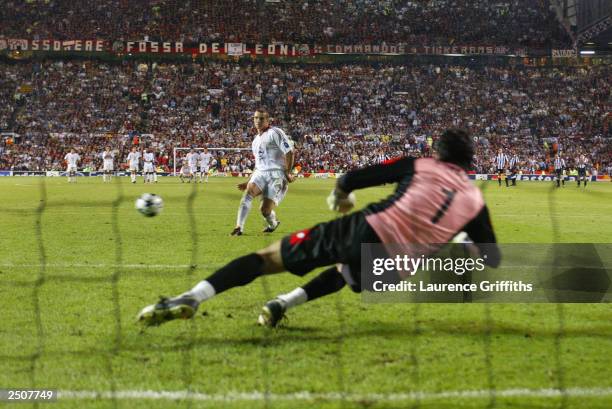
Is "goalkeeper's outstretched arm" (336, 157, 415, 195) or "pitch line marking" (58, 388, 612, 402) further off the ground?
"goalkeeper's outstretched arm" (336, 157, 415, 195)

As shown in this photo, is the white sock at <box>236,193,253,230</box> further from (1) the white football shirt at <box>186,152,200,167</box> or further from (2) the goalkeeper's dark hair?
(1) the white football shirt at <box>186,152,200,167</box>

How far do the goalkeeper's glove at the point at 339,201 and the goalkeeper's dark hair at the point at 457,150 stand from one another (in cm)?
67

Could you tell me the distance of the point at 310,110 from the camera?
50.6 meters

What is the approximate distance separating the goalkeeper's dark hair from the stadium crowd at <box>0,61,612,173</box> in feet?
132

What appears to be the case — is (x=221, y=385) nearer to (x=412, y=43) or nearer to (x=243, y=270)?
(x=243, y=270)

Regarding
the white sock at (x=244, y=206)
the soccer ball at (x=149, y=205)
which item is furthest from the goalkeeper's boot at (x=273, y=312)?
the white sock at (x=244, y=206)

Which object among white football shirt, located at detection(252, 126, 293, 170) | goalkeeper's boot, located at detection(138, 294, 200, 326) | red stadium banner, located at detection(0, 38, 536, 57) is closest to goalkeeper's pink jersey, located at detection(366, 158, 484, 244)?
goalkeeper's boot, located at detection(138, 294, 200, 326)

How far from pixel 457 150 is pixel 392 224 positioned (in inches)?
26.6

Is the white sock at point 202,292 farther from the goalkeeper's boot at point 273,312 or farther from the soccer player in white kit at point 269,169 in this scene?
the soccer player in white kit at point 269,169

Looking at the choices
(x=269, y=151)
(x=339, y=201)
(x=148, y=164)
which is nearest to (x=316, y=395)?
(x=339, y=201)

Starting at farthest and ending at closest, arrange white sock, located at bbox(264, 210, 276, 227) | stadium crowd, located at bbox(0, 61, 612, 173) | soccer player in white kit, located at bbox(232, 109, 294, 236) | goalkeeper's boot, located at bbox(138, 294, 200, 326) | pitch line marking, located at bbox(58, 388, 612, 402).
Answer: stadium crowd, located at bbox(0, 61, 612, 173), white sock, located at bbox(264, 210, 276, 227), soccer player in white kit, located at bbox(232, 109, 294, 236), goalkeeper's boot, located at bbox(138, 294, 200, 326), pitch line marking, located at bbox(58, 388, 612, 402)

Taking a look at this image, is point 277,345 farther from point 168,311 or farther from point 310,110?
point 310,110

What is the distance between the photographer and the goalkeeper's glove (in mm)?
4207

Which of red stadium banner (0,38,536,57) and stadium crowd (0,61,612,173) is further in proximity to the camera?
red stadium banner (0,38,536,57)
